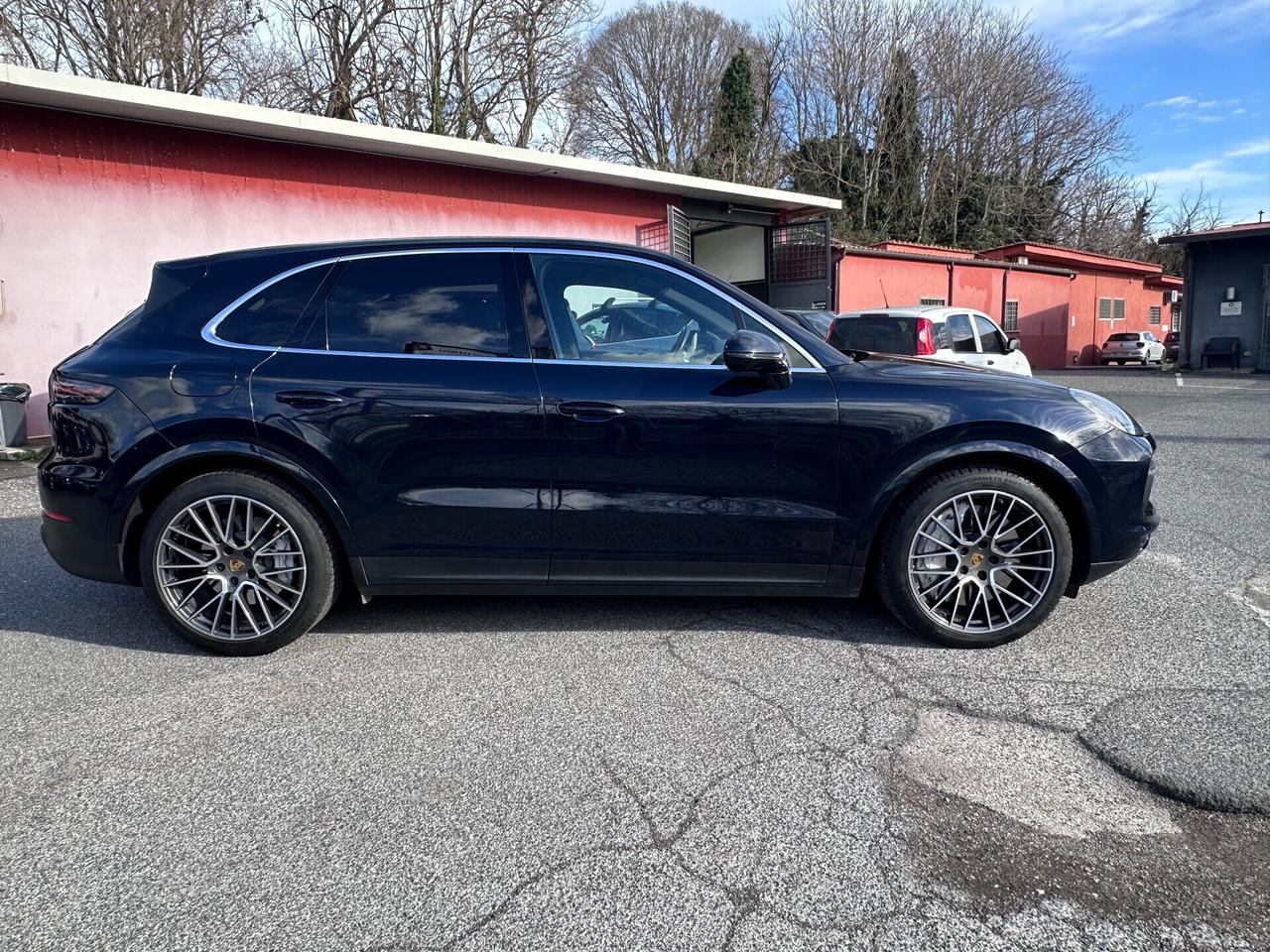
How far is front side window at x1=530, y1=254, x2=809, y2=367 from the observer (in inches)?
142

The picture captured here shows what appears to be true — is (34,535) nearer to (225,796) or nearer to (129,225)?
(225,796)

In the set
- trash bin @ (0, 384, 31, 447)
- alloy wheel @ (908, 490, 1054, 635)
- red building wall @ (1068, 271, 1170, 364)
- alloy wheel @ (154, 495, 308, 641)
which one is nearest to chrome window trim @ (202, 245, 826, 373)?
alloy wheel @ (154, 495, 308, 641)

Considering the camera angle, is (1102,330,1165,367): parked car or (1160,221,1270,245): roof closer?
(1160,221,1270,245): roof

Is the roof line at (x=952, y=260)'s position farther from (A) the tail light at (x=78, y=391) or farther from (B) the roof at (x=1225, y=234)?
(A) the tail light at (x=78, y=391)

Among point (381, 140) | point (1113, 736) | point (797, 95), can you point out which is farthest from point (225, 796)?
point (797, 95)

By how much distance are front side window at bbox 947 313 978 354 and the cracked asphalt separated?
7891mm

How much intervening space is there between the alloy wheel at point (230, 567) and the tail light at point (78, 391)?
598 millimetres

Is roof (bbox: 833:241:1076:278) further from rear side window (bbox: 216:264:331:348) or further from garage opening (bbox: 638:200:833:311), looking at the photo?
rear side window (bbox: 216:264:331:348)

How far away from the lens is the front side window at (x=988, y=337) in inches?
471

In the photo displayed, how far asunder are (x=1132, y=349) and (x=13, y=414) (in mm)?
31148

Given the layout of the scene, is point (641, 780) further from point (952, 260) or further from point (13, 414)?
point (952, 260)

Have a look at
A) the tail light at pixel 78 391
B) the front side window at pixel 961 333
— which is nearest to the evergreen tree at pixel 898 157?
the front side window at pixel 961 333

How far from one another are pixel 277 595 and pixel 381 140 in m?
9.02

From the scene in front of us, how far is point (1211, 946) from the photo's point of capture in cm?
192
